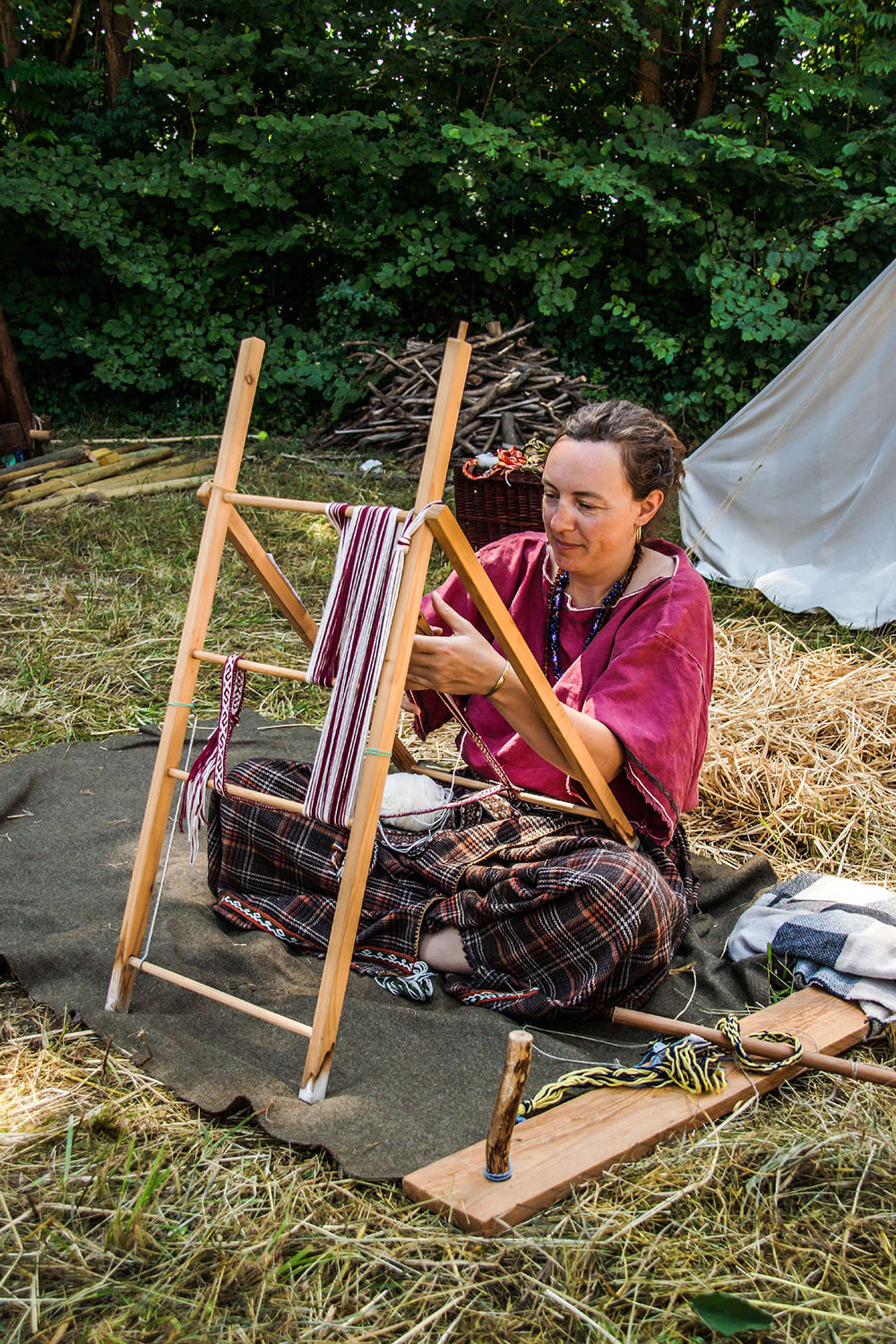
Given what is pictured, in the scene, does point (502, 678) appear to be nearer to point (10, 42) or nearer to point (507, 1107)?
point (507, 1107)

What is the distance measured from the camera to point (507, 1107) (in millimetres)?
1512

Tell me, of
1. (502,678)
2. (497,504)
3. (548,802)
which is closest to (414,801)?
(548,802)

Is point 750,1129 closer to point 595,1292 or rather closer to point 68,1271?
point 595,1292

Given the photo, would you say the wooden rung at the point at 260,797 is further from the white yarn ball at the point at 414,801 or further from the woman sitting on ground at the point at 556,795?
A: the white yarn ball at the point at 414,801

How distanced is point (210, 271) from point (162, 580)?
445 centimetres

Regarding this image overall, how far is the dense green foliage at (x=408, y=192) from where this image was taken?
7.57 m

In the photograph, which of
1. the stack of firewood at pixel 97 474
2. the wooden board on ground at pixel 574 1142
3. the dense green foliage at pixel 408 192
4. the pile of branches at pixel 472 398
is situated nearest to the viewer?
the wooden board on ground at pixel 574 1142

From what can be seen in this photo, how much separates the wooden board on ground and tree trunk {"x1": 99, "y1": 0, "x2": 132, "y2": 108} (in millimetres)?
8952

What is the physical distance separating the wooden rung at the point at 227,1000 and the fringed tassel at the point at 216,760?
222 millimetres

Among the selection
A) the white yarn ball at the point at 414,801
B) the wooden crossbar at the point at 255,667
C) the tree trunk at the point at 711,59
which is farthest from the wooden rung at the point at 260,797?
the tree trunk at the point at 711,59

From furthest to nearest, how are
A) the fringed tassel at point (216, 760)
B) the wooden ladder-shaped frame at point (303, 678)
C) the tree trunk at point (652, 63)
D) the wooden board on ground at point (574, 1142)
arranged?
the tree trunk at point (652, 63) < the fringed tassel at point (216, 760) < the wooden ladder-shaped frame at point (303, 678) < the wooden board on ground at point (574, 1142)

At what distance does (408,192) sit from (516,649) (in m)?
7.84

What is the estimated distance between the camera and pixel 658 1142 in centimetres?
179

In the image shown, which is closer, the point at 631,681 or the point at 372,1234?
the point at 372,1234
